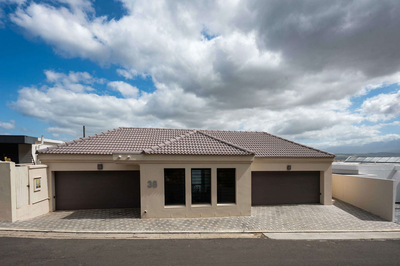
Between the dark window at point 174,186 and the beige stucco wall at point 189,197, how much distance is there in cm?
26

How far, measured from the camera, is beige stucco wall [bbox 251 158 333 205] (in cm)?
1377

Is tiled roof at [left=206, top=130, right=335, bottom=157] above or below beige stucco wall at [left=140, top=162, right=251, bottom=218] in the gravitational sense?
above

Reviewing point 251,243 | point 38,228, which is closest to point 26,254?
point 38,228

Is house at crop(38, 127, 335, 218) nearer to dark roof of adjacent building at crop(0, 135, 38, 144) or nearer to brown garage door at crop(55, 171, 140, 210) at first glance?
brown garage door at crop(55, 171, 140, 210)

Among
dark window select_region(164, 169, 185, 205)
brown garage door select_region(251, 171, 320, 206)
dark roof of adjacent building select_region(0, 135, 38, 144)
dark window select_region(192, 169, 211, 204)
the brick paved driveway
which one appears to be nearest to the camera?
the brick paved driveway

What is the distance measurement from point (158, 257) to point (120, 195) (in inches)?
266

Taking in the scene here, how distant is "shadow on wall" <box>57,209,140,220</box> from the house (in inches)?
21.1

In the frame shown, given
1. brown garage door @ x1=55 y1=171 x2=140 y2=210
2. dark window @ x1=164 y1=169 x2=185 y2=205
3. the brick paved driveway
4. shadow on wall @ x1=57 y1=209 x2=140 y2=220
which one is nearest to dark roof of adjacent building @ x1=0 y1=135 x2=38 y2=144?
brown garage door @ x1=55 y1=171 x2=140 y2=210

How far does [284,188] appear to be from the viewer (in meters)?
14.2

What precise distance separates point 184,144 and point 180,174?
1736 mm

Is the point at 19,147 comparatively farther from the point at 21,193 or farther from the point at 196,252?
the point at 196,252

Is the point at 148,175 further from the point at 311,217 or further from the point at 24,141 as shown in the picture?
the point at 24,141

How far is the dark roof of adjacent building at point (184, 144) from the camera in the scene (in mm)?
11609

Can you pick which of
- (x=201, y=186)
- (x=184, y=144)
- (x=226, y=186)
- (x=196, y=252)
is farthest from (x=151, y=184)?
→ (x=196, y=252)
